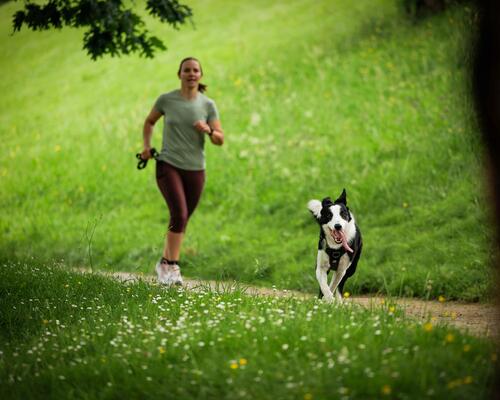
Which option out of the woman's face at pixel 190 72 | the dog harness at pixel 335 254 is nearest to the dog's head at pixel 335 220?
the dog harness at pixel 335 254

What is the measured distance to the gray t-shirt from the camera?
9.20 metres

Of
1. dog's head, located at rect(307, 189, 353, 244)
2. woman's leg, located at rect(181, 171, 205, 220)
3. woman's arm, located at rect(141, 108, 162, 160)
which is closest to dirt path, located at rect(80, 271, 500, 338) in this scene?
dog's head, located at rect(307, 189, 353, 244)

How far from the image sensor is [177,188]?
9141 mm

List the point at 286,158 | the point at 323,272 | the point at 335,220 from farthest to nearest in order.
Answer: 1. the point at 286,158
2. the point at 323,272
3. the point at 335,220

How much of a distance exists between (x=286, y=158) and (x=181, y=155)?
6035mm

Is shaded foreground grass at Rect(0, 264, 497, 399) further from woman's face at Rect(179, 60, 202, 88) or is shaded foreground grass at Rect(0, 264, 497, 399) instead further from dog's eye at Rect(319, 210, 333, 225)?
woman's face at Rect(179, 60, 202, 88)

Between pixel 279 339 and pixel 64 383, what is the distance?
4.72 feet

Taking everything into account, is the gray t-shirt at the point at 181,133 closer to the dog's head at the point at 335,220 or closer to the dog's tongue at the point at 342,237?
the dog's head at the point at 335,220

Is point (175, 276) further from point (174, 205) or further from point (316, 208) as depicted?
point (316, 208)

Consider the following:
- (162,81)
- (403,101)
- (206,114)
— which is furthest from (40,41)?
(206,114)

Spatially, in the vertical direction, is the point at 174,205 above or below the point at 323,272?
above

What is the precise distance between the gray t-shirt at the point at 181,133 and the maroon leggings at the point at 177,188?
3.2 inches

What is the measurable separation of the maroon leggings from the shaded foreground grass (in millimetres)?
2471

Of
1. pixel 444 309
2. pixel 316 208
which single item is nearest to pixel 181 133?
pixel 316 208
